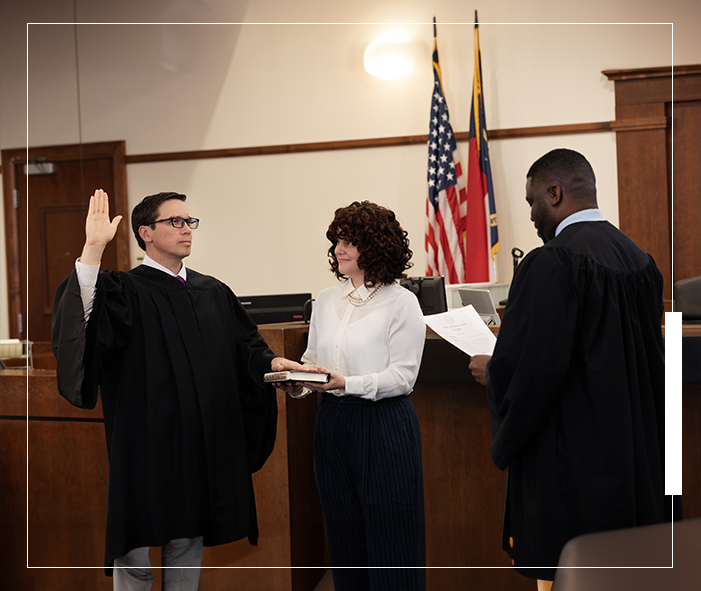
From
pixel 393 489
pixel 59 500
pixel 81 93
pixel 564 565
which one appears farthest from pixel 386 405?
pixel 81 93

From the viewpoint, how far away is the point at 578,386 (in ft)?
4.89

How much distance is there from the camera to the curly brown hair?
→ 1874 millimetres

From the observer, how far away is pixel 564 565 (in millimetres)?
1229

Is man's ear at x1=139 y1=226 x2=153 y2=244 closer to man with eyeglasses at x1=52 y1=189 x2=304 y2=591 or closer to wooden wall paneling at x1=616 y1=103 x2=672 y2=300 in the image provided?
man with eyeglasses at x1=52 y1=189 x2=304 y2=591

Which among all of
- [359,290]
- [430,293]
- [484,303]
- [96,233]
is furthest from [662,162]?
[96,233]

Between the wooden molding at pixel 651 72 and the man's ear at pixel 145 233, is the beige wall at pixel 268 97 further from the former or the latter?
the man's ear at pixel 145 233

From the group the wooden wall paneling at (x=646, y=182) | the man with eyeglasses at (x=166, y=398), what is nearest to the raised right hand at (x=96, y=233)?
the man with eyeglasses at (x=166, y=398)

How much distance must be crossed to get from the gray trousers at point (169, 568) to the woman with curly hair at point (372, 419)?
17.8 inches

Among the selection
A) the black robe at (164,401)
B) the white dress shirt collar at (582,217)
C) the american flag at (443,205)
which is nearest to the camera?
the white dress shirt collar at (582,217)

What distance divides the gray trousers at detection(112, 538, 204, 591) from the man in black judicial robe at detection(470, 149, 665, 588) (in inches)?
40.2

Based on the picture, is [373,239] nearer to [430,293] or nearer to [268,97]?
[430,293]

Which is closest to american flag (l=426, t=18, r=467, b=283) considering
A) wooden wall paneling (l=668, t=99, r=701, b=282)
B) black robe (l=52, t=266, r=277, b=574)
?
wooden wall paneling (l=668, t=99, r=701, b=282)

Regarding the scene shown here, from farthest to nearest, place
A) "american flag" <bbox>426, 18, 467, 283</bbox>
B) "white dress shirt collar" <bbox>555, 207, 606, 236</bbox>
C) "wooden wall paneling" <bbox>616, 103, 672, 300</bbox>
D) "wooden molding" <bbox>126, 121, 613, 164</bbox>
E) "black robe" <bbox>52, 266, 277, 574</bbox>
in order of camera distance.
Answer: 1. "american flag" <bbox>426, 18, 467, 283</bbox>
2. "wooden molding" <bbox>126, 121, 613, 164</bbox>
3. "wooden wall paneling" <bbox>616, 103, 672, 300</bbox>
4. "black robe" <bbox>52, 266, 277, 574</bbox>
5. "white dress shirt collar" <bbox>555, 207, 606, 236</bbox>

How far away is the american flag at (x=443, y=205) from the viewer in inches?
112
